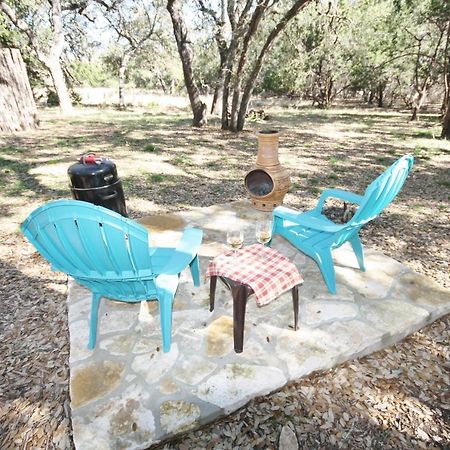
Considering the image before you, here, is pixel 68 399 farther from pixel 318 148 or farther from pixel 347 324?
pixel 318 148

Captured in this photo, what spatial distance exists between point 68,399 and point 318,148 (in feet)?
28.1

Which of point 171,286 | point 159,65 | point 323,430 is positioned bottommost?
point 323,430

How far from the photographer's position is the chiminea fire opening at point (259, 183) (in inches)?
176

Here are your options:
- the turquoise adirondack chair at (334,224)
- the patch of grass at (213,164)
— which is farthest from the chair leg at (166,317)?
the patch of grass at (213,164)

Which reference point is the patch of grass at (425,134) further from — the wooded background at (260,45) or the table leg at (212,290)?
the table leg at (212,290)

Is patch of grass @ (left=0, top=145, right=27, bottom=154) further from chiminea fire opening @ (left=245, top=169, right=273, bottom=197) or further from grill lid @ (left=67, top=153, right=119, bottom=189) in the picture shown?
chiminea fire opening @ (left=245, top=169, right=273, bottom=197)

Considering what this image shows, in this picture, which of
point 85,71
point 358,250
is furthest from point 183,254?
point 85,71

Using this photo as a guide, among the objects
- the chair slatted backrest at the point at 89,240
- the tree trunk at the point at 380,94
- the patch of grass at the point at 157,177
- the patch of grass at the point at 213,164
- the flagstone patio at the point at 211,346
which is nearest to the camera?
the chair slatted backrest at the point at 89,240

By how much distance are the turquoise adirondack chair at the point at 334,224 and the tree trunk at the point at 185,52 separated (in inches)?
384

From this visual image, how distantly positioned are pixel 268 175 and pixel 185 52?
8.79 metres

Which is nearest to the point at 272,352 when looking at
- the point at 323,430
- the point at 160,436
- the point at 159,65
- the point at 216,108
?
the point at 323,430

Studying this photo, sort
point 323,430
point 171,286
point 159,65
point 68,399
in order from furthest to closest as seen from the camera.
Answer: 1. point 159,65
2. point 171,286
3. point 68,399
4. point 323,430

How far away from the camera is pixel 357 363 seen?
2.36 m

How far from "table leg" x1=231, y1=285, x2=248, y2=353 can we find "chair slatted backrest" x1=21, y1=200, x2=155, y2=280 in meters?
0.58
